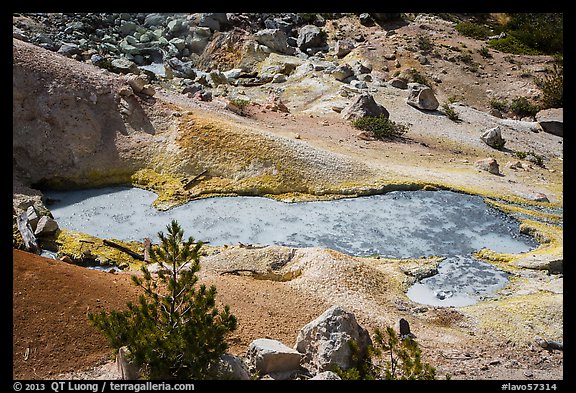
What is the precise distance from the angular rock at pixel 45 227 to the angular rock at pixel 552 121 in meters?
24.1

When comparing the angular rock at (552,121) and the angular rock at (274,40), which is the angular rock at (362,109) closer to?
the angular rock at (552,121)

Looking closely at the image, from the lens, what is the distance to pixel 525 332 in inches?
386

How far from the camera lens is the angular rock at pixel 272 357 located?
7598mm

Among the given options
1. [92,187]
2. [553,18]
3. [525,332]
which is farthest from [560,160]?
[553,18]

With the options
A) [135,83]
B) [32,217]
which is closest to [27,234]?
[32,217]

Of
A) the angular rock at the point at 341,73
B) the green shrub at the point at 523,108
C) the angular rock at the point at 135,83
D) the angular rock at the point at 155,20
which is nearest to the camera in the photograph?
the angular rock at the point at 135,83

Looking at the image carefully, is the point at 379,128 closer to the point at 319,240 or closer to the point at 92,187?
the point at 319,240

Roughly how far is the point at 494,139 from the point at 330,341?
61.0 ft

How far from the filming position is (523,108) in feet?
101

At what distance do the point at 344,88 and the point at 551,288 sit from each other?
1886 centimetres

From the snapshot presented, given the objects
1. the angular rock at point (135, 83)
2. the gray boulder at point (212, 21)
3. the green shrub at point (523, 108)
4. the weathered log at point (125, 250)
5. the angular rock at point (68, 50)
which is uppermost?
A: the angular rock at point (135, 83)

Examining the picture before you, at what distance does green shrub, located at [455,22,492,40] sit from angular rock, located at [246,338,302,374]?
36978 mm

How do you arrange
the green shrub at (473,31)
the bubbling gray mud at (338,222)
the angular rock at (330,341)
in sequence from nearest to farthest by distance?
the angular rock at (330,341) < the bubbling gray mud at (338,222) < the green shrub at (473,31)
